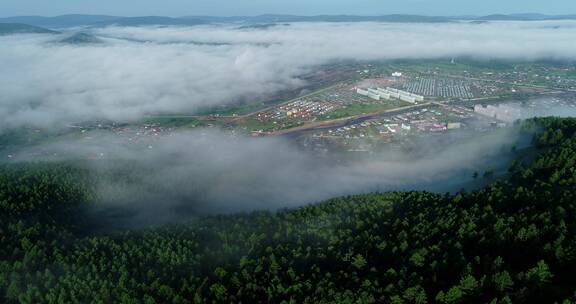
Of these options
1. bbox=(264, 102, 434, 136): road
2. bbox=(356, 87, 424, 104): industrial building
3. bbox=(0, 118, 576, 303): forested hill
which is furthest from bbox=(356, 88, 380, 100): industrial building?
bbox=(0, 118, 576, 303): forested hill

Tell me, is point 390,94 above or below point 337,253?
above

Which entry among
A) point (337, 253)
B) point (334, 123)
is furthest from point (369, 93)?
point (337, 253)

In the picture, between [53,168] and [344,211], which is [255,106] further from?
[344,211]

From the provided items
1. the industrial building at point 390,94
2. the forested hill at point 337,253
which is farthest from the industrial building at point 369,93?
the forested hill at point 337,253

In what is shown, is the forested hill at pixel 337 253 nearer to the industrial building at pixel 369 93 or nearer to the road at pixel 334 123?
the road at pixel 334 123

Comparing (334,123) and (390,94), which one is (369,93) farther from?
(334,123)

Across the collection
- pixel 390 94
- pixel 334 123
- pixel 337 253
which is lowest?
pixel 337 253

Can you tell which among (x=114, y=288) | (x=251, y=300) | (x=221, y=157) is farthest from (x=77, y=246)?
(x=221, y=157)

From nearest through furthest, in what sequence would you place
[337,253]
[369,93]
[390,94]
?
[337,253] < [390,94] < [369,93]
